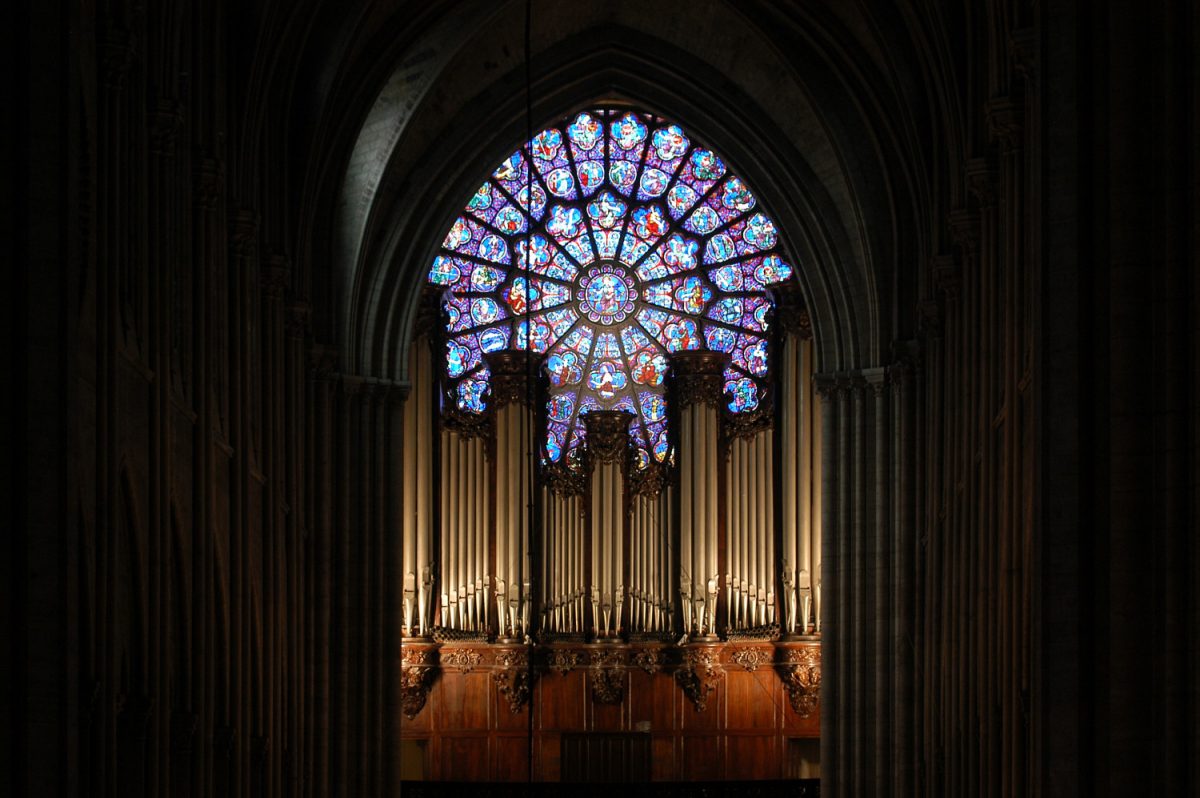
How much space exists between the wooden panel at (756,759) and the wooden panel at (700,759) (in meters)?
A: 0.15

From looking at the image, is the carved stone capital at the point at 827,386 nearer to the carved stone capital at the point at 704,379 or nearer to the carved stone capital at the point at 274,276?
the carved stone capital at the point at 704,379

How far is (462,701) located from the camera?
104 feet

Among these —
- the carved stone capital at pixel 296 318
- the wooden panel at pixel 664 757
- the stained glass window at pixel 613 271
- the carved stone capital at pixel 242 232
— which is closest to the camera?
the carved stone capital at pixel 242 232

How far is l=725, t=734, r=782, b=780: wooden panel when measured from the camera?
31.7 meters

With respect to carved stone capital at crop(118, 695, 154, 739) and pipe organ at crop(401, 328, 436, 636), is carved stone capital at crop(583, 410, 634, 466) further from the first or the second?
carved stone capital at crop(118, 695, 154, 739)

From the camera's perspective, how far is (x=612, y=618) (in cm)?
3222

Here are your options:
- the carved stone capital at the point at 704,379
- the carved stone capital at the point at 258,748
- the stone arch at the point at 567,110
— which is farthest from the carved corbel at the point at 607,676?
the carved stone capital at the point at 258,748

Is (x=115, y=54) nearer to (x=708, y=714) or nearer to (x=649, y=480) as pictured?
(x=649, y=480)

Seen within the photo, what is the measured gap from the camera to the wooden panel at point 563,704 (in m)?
31.9

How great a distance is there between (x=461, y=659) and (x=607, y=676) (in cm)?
195

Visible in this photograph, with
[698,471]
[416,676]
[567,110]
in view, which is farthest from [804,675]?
[567,110]

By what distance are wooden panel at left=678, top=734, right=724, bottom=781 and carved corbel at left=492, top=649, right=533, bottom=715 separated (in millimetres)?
2255

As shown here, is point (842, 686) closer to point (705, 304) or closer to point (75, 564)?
point (705, 304)

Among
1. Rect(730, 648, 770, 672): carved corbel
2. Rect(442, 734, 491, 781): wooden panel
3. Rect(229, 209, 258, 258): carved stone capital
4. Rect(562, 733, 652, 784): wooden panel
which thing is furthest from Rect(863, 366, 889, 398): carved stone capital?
Rect(229, 209, 258, 258): carved stone capital
